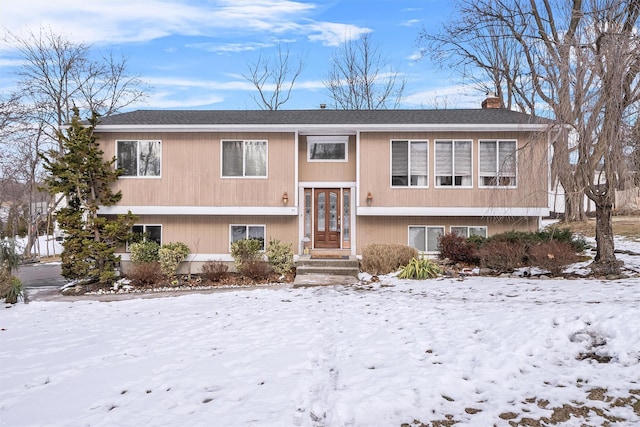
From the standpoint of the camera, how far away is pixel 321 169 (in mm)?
13930

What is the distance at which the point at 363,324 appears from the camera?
6.92m

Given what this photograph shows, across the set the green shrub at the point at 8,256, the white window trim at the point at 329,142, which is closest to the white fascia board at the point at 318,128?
the white window trim at the point at 329,142

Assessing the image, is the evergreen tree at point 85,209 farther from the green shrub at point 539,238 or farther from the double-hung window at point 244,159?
the green shrub at point 539,238

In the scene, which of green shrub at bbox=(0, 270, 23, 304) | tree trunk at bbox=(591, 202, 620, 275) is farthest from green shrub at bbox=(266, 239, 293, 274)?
tree trunk at bbox=(591, 202, 620, 275)

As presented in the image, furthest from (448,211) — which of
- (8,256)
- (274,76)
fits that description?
(274,76)

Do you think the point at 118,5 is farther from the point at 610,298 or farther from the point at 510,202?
the point at 610,298

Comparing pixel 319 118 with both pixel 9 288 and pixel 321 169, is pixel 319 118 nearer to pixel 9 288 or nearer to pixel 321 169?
pixel 321 169

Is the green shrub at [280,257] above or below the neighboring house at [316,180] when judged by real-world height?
below

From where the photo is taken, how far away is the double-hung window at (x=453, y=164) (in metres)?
13.0

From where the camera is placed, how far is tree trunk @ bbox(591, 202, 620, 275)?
1020cm

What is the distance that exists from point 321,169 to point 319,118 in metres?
1.74

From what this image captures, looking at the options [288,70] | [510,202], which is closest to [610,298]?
[510,202]

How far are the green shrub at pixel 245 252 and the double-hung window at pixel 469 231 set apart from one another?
607 centimetres

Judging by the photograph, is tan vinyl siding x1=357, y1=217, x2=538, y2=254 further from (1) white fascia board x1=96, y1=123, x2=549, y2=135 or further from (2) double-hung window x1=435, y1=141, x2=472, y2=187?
(1) white fascia board x1=96, y1=123, x2=549, y2=135
